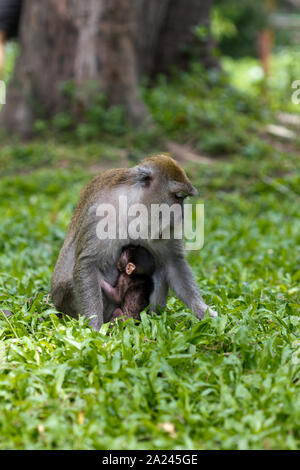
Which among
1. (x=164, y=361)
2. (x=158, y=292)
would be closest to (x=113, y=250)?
(x=158, y=292)

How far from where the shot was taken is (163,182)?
11.7 feet

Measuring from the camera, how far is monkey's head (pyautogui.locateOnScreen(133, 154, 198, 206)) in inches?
139

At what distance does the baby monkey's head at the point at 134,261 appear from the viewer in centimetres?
367

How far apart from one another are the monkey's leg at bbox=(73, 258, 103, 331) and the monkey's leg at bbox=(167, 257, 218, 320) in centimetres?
54

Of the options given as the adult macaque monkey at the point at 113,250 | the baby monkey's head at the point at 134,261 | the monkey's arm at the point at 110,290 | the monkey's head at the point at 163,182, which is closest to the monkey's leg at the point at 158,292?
the adult macaque monkey at the point at 113,250

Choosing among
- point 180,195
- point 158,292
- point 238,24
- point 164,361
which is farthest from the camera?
point 238,24

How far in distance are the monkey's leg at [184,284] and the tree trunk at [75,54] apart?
5794mm

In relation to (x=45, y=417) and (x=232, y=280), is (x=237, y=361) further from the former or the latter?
(x=232, y=280)

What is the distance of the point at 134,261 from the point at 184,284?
42cm

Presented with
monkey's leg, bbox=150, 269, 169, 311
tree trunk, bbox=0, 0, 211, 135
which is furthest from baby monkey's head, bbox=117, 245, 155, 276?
tree trunk, bbox=0, 0, 211, 135

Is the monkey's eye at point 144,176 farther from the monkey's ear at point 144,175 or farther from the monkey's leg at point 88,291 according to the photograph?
the monkey's leg at point 88,291

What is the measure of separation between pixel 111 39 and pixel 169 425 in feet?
25.2

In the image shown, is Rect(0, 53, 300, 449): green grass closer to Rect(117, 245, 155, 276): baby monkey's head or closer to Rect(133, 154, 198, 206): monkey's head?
Rect(117, 245, 155, 276): baby monkey's head

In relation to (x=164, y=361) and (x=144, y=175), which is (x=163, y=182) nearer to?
(x=144, y=175)
